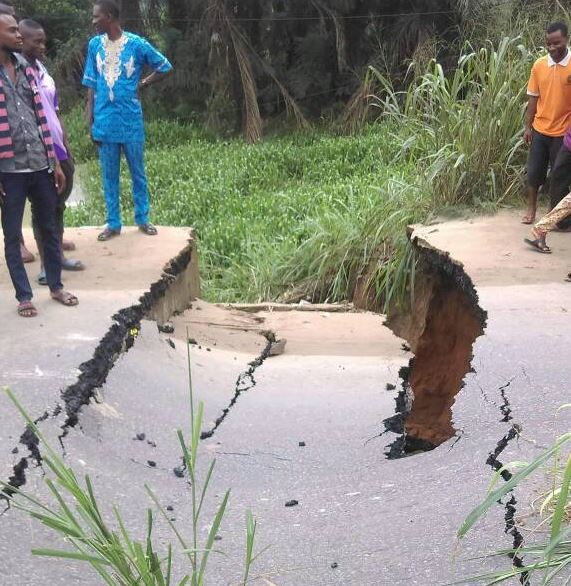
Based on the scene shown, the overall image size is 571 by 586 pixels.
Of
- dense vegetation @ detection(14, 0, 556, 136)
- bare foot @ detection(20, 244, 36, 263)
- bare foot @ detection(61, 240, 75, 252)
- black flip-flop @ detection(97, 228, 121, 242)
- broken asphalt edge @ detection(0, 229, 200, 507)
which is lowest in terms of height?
broken asphalt edge @ detection(0, 229, 200, 507)

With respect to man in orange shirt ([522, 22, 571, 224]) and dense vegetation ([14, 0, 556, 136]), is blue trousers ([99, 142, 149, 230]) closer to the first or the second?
man in orange shirt ([522, 22, 571, 224])

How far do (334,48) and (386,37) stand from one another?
3.80 feet

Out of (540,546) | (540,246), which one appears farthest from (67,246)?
(540,546)

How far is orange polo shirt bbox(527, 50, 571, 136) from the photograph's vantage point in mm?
5652

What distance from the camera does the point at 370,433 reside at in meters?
3.48

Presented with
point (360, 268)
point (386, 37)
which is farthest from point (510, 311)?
point (386, 37)

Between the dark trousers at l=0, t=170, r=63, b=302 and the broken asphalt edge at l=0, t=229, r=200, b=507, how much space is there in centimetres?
53

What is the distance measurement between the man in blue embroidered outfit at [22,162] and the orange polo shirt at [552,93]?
3.60 metres

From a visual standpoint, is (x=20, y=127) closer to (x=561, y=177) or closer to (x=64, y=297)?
(x=64, y=297)

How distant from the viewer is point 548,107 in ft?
18.9

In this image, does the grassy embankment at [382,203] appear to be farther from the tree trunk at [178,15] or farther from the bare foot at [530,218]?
the tree trunk at [178,15]

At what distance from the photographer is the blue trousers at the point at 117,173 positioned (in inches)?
217

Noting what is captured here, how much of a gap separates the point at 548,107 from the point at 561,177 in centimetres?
53

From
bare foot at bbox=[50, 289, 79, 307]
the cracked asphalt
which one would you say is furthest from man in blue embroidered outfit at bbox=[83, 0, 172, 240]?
the cracked asphalt
